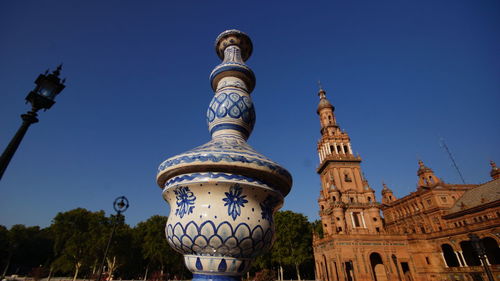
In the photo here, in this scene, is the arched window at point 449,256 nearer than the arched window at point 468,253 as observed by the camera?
No

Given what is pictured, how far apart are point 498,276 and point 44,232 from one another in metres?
58.0

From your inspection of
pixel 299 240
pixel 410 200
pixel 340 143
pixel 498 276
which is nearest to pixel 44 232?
pixel 299 240

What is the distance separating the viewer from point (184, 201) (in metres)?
1.35

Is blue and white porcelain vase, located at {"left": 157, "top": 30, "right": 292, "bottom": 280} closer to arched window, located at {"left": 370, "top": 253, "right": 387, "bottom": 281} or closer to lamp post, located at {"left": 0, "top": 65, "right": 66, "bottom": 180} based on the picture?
lamp post, located at {"left": 0, "top": 65, "right": 66, "bottom": 180}

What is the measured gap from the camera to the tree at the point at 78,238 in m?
26.0

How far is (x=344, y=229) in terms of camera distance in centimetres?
2625

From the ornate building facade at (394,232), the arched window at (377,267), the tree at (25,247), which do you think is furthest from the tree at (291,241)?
the tree at (25,247)

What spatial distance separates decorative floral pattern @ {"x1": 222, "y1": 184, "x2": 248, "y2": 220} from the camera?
129cm

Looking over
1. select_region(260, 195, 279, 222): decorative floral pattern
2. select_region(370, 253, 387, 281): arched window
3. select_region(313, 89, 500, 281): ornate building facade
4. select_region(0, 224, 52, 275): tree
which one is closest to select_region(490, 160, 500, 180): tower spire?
select_region(313, 89, 500, 281): ornate building facade

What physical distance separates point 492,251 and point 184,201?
3557 cm

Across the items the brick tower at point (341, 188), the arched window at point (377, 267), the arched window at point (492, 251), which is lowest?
the arched window at point (377, 267)

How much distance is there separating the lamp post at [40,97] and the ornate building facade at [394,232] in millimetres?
Answer: 26700

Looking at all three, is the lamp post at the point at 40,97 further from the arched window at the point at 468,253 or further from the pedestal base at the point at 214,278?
the arched window at the point at 468,253

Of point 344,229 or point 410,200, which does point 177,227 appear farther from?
point 410,200
